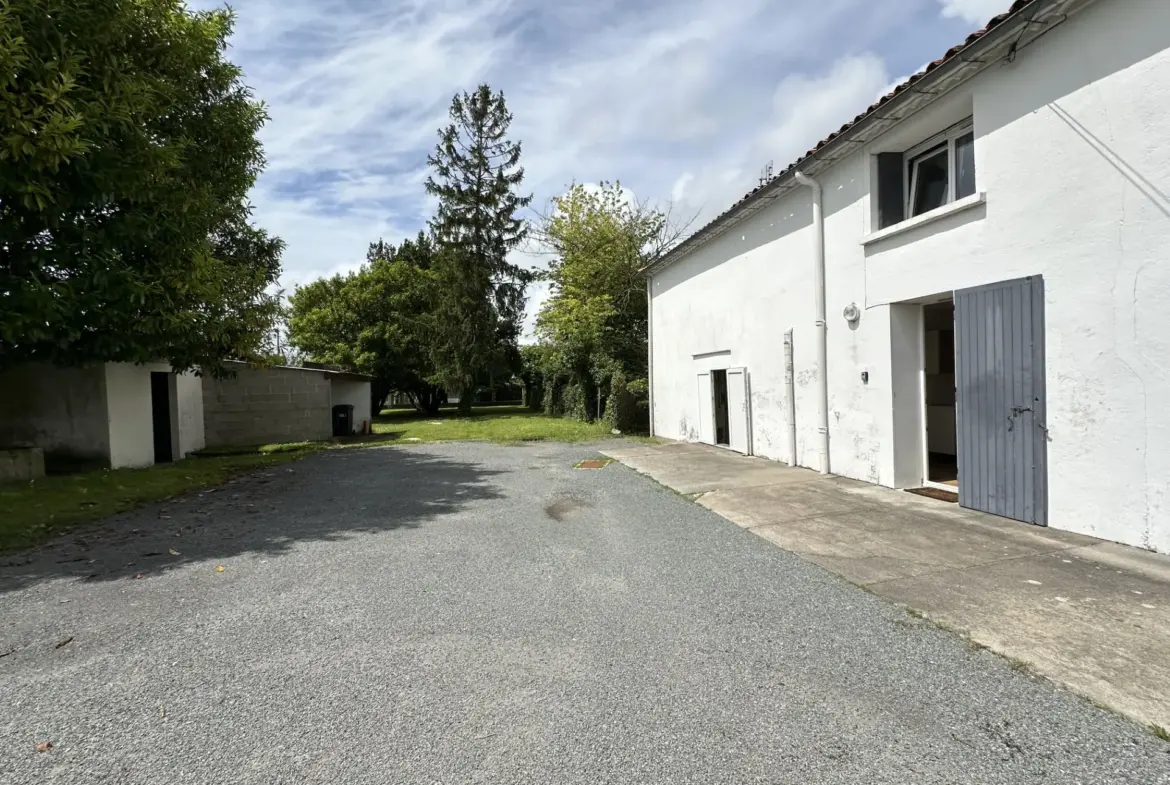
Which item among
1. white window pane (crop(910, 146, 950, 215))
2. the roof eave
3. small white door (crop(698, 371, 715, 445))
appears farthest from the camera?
small white door (crop(698, 371, 715, 445))

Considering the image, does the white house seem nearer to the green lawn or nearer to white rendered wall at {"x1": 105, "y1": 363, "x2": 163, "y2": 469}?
the green lawn

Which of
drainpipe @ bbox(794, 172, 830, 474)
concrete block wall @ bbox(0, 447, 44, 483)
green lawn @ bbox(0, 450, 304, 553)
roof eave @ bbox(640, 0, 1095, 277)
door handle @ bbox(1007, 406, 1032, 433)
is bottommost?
green lawn @ bbox(0, 450, 304, 553)

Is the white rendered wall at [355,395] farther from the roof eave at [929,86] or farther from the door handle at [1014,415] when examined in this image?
the door handle at [1014,415]

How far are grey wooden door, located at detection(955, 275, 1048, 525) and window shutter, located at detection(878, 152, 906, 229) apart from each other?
1.94 m

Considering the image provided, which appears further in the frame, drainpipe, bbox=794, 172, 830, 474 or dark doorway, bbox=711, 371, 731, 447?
dark doorway, bbox=711, 371, 731, 447

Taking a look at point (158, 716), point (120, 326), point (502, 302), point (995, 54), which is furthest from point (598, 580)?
point (502, 302)

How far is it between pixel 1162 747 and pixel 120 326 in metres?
11.7

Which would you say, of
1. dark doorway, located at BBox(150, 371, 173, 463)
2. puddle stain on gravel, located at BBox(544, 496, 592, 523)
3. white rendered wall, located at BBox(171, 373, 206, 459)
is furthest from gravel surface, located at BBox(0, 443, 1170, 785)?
white rendered wall, located at BBox(171, 373, 206, 459)

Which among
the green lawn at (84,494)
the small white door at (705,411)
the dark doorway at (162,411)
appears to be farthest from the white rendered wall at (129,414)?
the small white door at (705,411)

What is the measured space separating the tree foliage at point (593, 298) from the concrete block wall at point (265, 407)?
31.9 ft

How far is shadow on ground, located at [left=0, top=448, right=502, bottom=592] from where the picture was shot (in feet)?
18.8

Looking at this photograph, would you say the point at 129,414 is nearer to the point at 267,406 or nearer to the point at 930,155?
the point at 267,406

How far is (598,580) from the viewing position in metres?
4.86

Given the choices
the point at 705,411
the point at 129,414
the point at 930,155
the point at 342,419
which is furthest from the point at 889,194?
the point at 342,419
